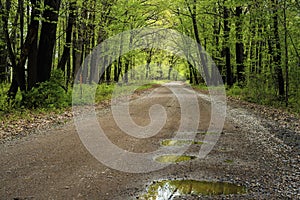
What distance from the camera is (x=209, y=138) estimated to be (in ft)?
26.9

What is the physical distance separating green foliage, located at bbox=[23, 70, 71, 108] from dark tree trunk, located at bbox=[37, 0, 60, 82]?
0.42 metres

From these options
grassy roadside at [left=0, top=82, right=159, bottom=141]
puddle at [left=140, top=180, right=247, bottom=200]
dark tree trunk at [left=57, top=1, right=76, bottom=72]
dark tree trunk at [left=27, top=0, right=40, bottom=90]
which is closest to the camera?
puddle at [left=140, top=180, right=247, bottom=200]

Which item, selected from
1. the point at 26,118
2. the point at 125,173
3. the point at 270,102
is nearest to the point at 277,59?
the point at 270,102

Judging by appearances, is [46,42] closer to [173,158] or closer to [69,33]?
[69,33]

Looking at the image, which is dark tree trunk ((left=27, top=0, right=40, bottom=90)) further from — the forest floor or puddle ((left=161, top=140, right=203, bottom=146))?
puddle ((left=161, top=140, right=203, bottom=146))

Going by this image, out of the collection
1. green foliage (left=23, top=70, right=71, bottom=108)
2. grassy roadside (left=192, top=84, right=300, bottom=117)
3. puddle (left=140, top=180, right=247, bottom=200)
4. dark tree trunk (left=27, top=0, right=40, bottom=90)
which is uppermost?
dark tree trunk (left=27, top=0, right=40, bottom=90)

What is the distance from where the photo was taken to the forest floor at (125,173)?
452 cm

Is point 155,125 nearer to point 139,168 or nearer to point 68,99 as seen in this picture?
point 139,168

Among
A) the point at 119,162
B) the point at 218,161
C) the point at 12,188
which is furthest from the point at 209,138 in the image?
the point at 12,188

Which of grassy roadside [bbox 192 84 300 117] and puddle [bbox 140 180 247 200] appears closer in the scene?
puddle [bbox 140 180 247 200]

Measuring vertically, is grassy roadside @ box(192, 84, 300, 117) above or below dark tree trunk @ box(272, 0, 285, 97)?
below

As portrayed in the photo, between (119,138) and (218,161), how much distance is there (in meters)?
2.99

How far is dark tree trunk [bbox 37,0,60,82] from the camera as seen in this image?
14.7 metres

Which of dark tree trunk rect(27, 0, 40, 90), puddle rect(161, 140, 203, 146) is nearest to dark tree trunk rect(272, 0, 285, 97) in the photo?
puddle rect(161, 140, 203, 146)
